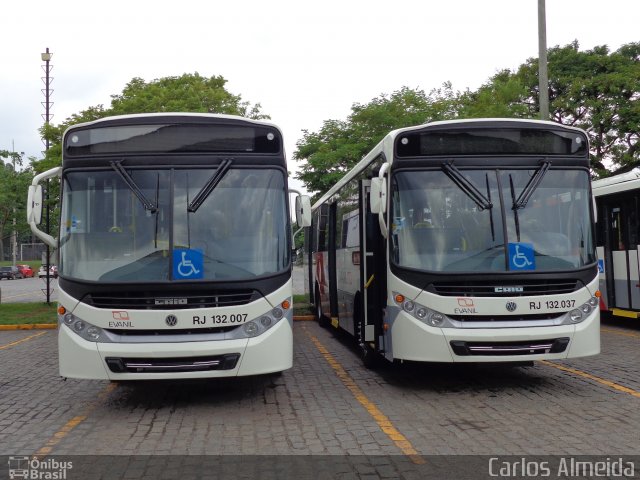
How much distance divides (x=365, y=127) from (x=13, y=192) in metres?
55.3

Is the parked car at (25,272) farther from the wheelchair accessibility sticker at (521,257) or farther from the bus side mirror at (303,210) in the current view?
the wheelchair accessibility sticker at (521,257)

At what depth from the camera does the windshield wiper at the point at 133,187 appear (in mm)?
7777

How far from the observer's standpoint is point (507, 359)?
8164 millimetres

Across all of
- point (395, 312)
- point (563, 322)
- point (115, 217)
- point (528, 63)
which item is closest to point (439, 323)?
point (395, 312)

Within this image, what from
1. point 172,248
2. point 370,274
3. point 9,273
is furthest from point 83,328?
point 9,273

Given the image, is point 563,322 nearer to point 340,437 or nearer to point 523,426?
point 523,426

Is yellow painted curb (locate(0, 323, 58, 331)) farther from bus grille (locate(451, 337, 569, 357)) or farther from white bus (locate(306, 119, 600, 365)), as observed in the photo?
bus grille (locate(451, 337, 569, 357))

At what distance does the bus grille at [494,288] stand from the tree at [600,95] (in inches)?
1058

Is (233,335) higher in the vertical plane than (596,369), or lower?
higher

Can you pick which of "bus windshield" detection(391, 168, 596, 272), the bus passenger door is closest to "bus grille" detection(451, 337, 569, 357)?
"bus windshield" detection(391, 168, 596, 272)

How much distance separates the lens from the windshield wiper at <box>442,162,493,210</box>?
851 cm
